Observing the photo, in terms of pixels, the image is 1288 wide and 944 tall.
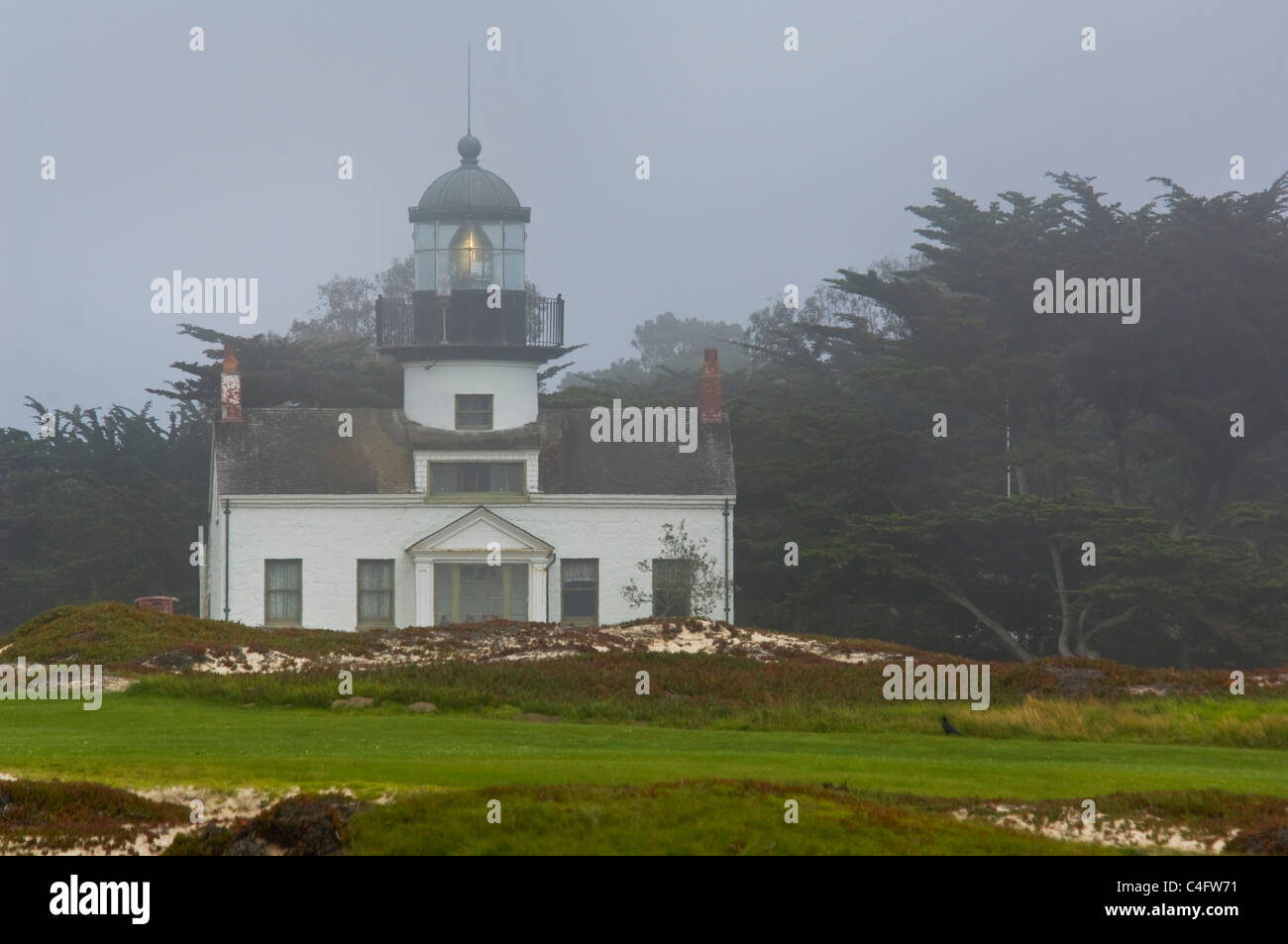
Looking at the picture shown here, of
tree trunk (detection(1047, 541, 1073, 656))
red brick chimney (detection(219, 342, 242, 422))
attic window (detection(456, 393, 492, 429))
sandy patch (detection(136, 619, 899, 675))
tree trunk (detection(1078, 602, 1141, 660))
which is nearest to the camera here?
sandy patch (detection(136, 619, 899, 675))

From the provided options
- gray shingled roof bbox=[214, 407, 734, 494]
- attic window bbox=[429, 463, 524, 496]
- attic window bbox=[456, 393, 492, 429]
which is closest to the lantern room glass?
attic window bbox=[456, 393, 492, 429]

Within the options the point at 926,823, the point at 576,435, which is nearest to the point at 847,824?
the point at 926,823

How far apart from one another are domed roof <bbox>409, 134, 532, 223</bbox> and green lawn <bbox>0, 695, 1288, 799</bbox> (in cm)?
2100

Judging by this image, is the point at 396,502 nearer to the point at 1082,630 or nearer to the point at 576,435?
the point at 576,435

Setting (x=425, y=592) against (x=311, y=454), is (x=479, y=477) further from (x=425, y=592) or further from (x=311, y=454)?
(x=311, y=454)

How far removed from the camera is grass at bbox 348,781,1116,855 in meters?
13.5

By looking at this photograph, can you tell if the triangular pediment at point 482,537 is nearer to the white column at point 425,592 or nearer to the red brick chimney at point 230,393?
the white column at point 425,592

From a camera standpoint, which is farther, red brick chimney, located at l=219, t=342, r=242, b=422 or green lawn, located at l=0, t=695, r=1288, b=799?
red brick chimney, located at l=219, t=342, r=242, b=422

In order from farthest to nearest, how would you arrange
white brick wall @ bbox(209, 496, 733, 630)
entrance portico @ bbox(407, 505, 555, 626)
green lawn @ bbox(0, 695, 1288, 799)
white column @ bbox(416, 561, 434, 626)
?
white brick wall @ bbox(209, 496, 733, 630)
entrance portico @ bbox(407, 505, 555, 626)
white column @ bbox(416, 561, 434, 626)
green lawn @ bbox(0, 695, 1288, 799)

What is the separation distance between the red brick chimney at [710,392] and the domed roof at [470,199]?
622 cm

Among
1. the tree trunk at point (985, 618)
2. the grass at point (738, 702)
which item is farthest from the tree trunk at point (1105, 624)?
the grass at point (738, 702)

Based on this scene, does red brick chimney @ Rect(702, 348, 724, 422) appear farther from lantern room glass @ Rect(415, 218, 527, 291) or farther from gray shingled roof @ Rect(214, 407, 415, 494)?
gray shingled roof @ Rect(214, 407, 415, 494)
